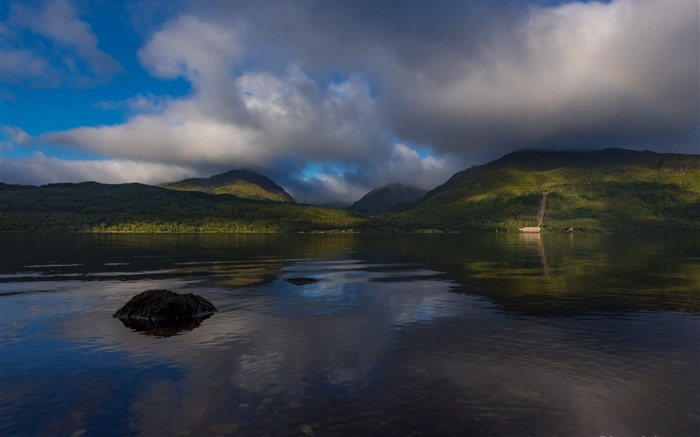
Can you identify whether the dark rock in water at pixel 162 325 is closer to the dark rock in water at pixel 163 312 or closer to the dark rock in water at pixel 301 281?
the dark rock in water at pixel 163 312

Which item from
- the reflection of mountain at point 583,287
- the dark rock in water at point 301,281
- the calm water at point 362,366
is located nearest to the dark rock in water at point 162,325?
the calm water at point 362,366

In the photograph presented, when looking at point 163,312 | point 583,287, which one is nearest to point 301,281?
point 163,312

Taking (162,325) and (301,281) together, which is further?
(301,281)

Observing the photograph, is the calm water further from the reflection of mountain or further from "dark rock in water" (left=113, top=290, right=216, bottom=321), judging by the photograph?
"dark rock in water" (left=113, top=290, right=216, bottom=321)

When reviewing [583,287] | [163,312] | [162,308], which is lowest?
[583,287]

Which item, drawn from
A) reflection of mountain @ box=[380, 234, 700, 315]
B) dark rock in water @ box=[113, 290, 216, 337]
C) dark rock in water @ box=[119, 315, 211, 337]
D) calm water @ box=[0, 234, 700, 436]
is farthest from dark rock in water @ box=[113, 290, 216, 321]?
reflection of mountain @ box=[380, 234, 700, 315]

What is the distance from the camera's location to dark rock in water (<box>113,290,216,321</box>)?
125ft

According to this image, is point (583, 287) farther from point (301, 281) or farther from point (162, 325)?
point (162, 325)

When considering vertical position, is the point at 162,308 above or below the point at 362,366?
above

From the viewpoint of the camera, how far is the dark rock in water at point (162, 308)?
1496 inches

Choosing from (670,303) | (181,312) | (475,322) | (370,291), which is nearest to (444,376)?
(475,322)

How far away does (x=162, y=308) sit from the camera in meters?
38.1

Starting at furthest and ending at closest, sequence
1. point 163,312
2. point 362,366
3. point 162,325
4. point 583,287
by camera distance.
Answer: point 583,287 → point 163,312 → point 162,325 → point 362,366

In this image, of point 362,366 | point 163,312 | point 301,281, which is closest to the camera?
point 362,366
